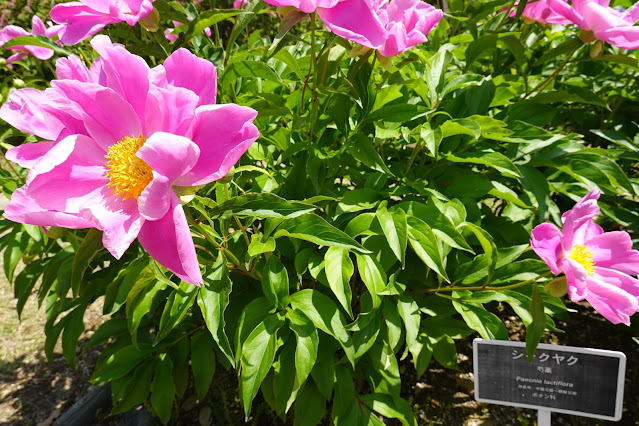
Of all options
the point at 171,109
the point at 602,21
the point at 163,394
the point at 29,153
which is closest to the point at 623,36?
the point at 602,21

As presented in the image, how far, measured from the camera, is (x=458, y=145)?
1398mm

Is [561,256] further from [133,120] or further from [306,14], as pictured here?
[133,120]

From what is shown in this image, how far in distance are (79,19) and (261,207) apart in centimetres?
64

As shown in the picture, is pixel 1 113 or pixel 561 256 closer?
A: pixel 1 113

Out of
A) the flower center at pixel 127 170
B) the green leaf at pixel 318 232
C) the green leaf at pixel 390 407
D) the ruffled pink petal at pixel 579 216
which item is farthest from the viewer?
the green leaf at pixel 390 407

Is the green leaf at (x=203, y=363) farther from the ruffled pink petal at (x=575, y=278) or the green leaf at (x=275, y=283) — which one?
the ruffled pink petal at (x=575, y=278)

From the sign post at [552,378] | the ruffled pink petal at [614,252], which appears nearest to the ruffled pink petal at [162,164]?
the sign post at [552,378]

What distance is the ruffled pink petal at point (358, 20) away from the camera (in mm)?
835

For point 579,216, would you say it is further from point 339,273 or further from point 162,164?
point 162,164

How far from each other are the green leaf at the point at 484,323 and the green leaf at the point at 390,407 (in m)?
0.32

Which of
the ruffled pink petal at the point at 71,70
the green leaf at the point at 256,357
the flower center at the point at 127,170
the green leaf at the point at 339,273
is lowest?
the green leaf at the point at 256,357

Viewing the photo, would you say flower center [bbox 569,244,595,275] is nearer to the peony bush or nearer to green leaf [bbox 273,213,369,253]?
the peony bush

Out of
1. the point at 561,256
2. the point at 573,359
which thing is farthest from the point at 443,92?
the point at 573,359

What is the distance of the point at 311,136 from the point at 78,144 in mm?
609
